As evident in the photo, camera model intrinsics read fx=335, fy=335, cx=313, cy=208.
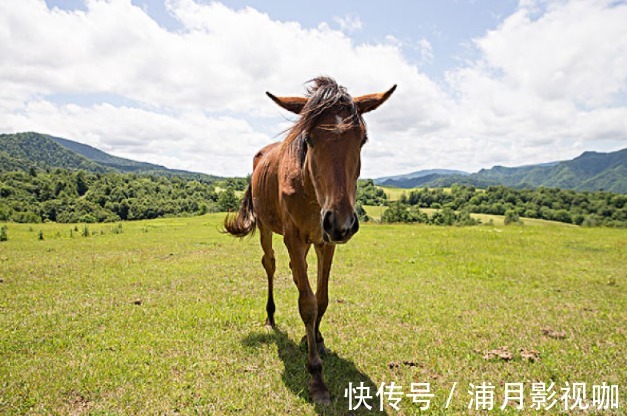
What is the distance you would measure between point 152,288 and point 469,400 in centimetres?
730

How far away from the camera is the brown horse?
283 centimetres

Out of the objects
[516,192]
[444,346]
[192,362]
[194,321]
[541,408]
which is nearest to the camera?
[541,408]

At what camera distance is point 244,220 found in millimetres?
7012

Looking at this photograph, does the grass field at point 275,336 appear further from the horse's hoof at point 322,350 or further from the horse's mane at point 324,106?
the horse's mane at point 324,106

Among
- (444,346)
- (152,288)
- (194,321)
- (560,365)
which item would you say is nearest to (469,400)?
(444,346)

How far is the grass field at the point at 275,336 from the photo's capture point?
365 centimetres

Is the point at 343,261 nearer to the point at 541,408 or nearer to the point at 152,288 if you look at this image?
the point at 152,288

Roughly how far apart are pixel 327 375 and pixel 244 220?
3.78 metres

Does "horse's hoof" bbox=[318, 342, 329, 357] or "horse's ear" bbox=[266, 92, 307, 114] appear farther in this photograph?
"horse's hoof" bbox=[318, 342, 329, 357]

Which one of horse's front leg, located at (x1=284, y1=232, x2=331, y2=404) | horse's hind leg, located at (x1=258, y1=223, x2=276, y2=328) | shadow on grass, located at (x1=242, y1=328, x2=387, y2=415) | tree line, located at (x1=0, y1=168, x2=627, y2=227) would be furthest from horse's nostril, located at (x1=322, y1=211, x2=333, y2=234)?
tree line, located at (x1=0, y1=168, x2=627, y2=227)

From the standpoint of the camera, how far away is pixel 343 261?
1231cm

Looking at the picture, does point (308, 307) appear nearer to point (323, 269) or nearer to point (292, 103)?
point (323, 269)

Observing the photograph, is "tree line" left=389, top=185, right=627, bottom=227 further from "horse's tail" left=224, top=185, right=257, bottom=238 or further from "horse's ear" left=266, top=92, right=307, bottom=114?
"horse's ear" left=266, top=92, right=307, bottom=114

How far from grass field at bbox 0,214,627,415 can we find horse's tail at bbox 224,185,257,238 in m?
1.52
